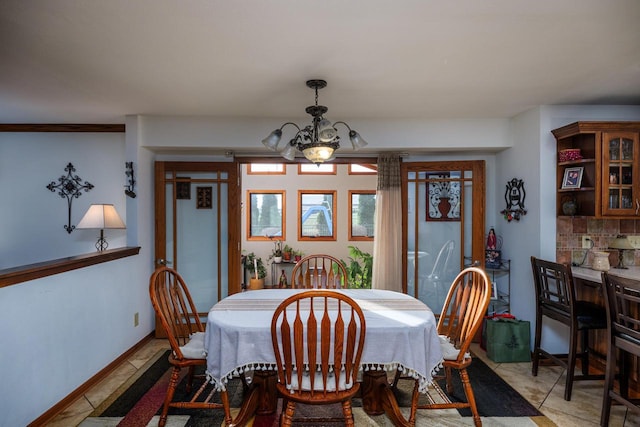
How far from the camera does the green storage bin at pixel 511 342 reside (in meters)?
3.34

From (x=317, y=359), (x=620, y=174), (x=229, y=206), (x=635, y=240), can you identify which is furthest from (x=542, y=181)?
(x=229, y=206)

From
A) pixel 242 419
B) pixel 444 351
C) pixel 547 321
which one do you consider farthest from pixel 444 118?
pixel 242 419

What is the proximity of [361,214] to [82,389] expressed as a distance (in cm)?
514

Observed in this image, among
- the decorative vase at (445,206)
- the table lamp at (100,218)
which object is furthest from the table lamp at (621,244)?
the table lamp at (100,218)

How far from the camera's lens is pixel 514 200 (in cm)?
370

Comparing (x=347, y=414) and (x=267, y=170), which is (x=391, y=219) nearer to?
(x=347, y=414)

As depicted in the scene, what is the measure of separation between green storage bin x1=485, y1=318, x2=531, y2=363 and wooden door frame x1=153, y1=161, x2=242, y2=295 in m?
2.64

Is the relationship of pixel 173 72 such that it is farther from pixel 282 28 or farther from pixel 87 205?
pixel 87 205

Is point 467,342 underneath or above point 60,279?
underneath

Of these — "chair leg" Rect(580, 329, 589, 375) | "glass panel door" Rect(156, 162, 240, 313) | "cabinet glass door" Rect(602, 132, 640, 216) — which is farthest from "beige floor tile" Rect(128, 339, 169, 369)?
"cabinet glass door" Rect(602, 132, 640, 216)

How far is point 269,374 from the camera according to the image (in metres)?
2.49

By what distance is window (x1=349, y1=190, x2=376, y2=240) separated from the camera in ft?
22.7

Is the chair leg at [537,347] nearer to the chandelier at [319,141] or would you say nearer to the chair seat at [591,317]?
the chair seat at [591,317]

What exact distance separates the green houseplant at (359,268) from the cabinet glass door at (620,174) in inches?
141
